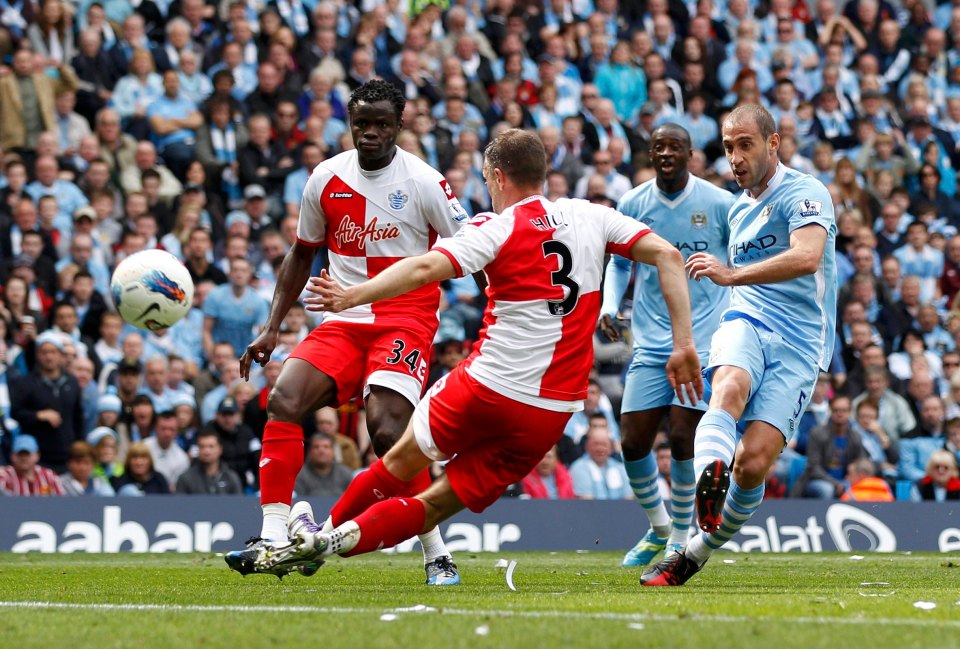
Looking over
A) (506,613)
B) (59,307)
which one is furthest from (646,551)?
(59,307)

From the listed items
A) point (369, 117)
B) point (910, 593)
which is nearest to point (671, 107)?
point (369, 117)

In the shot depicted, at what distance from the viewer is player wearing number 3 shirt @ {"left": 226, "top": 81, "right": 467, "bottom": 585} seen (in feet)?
27.2

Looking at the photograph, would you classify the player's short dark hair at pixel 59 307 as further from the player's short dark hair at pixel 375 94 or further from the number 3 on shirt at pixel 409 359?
the number 3 on shirt at pixel 409 359

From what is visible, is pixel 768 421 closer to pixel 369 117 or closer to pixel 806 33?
pixel 369 117

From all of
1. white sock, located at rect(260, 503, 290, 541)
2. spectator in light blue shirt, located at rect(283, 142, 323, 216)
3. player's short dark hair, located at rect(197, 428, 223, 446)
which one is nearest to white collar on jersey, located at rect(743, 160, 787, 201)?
white sock, located at rect(260, 503, 290, 541)

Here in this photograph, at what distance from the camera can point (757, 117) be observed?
27.1 ft

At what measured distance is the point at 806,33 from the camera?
2362 centimetres

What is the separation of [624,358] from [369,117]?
26.7 ft

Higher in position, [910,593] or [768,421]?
[768,421]

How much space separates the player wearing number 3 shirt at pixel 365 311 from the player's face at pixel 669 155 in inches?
81.5

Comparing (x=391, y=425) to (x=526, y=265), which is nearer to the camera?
(x=526, y=265)

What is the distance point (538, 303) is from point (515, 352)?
269 millimetres

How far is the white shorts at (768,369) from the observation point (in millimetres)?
8008

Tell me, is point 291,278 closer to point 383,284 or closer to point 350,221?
point 350,221
